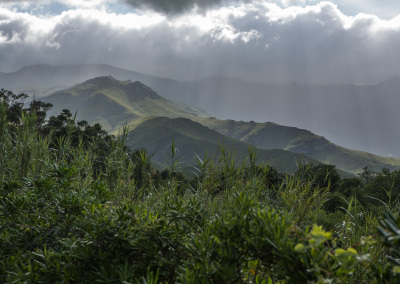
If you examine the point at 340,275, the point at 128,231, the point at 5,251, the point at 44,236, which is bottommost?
the point at 5,251

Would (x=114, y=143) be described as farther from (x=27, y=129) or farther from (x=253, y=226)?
(x=253, y=226)

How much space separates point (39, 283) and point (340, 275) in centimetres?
199

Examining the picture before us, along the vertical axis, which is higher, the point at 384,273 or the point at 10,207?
the point at 384,273

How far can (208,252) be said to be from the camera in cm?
183

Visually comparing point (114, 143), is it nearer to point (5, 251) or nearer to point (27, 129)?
point (27, 129)

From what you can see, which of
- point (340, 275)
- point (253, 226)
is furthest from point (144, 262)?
point (340, 275)

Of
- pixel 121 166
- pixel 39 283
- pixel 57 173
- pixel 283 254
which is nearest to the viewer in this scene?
pixel 283 254

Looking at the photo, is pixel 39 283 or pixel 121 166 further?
pixel 121 166

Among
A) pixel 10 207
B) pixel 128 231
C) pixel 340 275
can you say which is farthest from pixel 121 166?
pixel 340 275

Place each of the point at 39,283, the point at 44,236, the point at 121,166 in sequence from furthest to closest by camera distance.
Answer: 1. the point at 121,166
2. the point at 44,236
3. the point at 39,283

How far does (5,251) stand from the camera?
2660 mm

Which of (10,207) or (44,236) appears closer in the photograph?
(44,236)

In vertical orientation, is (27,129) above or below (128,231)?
above

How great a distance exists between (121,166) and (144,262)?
3.12 metres
